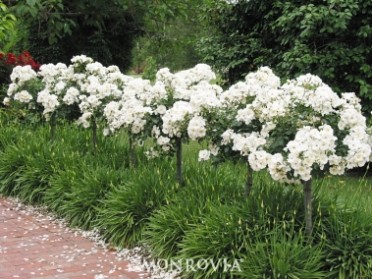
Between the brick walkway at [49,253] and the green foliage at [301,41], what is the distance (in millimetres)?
3538

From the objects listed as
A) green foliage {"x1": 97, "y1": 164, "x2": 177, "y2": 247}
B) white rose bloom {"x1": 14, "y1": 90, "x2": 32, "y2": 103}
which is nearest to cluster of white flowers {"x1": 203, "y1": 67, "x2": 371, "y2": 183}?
green foliage {"x1": 97, "y1": 164, "x2": 177, "y2": 247}

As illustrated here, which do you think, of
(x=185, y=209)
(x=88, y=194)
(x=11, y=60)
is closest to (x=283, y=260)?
(x=185, y=209)

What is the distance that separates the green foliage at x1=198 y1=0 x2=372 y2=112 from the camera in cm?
679

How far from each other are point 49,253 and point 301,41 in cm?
426

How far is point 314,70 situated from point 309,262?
4017mm

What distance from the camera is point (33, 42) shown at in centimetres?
1333

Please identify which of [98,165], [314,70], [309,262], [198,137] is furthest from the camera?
[314,70]

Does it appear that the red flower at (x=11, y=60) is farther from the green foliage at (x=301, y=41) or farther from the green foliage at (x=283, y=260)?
the green foliage at (x=283, y=260)

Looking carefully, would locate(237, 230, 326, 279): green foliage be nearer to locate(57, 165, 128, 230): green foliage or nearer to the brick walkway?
the brick walkway

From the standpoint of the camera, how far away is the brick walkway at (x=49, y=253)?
4.34 m

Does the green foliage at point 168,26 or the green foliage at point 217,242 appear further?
the green foliage at point 168,26

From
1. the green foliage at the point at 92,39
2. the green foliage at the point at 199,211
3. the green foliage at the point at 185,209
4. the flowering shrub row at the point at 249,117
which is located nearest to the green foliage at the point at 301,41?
the green foliage at the point at 199,211

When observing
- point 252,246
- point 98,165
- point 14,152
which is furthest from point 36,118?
point 252,246

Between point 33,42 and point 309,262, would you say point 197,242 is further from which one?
point 33,42
